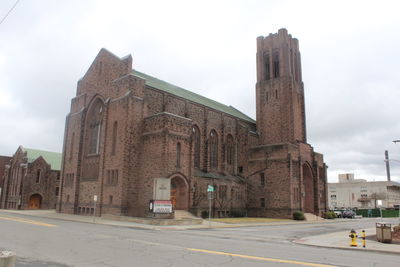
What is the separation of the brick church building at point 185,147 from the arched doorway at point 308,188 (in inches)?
5.7

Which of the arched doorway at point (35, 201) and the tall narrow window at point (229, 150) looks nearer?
the tall narrow window at point (229, 150)

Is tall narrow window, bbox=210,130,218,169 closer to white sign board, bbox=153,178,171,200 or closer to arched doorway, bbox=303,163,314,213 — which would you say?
arched doorway, bbox=303,163,314,213

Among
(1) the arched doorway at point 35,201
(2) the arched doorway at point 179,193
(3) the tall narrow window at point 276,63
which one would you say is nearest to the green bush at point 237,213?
(2) the arched doorway at point 179,193

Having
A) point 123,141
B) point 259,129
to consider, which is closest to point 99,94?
point 123,141

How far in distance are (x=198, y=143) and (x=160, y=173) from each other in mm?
11481

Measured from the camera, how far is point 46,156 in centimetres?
6588

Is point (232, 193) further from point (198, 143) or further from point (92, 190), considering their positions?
point (92, 190)

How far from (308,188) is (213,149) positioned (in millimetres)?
15903

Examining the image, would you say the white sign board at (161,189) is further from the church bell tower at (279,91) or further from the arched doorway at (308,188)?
the arched doorway at (308,188)

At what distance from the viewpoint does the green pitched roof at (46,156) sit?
62188 mm

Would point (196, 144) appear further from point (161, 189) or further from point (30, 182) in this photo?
point (30, 182)

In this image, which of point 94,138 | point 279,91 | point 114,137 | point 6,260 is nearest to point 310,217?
point 279,91

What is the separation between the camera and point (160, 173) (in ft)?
109

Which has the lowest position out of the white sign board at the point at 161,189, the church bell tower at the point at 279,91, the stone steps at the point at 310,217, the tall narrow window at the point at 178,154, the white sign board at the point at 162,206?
the stone steps at the point at 310,217
